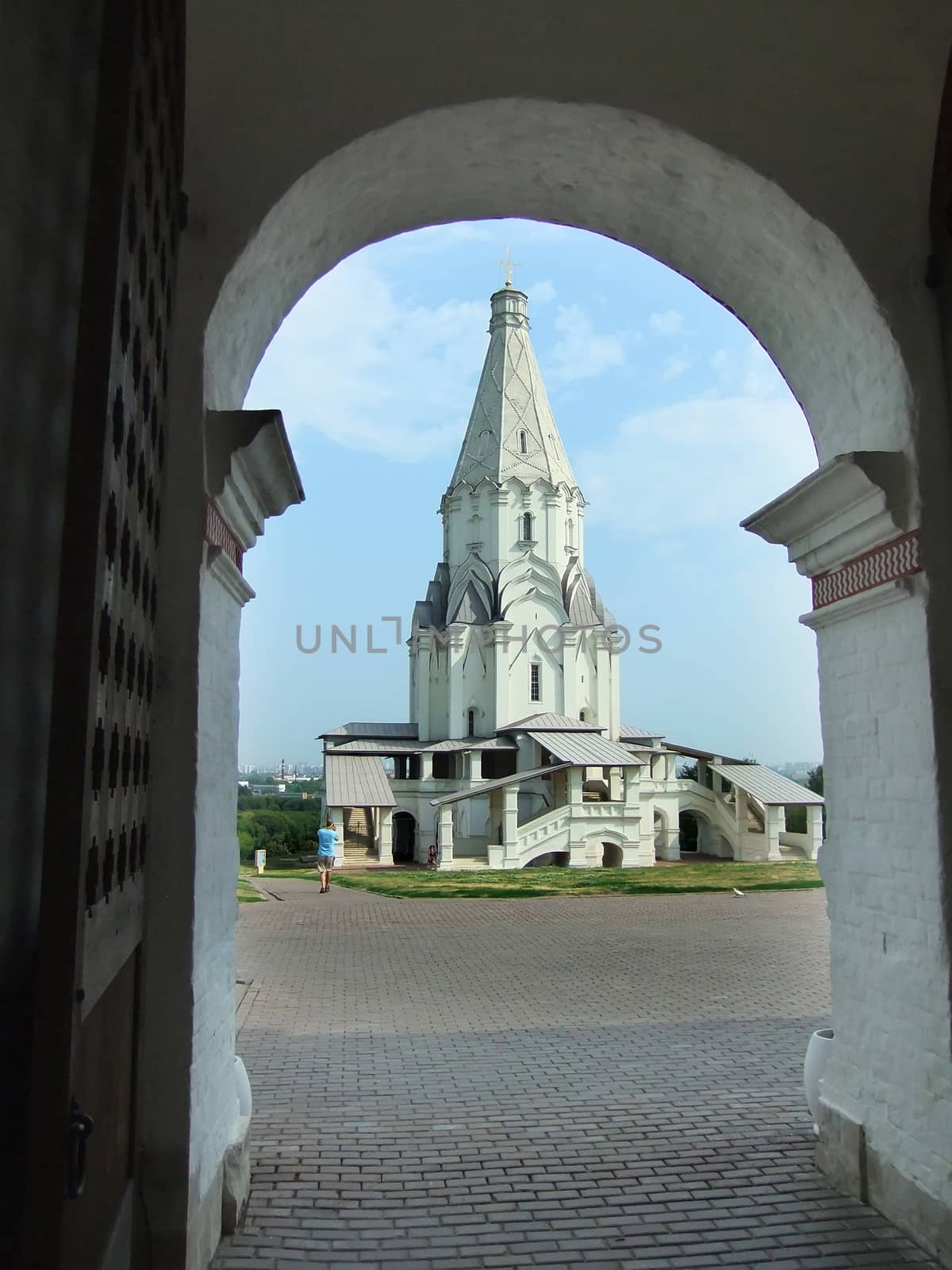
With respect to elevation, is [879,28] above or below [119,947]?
above

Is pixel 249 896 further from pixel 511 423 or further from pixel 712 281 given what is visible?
pixel 511 423

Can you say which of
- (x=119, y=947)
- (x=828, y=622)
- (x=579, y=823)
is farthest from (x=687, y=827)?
(x=119, y=947)

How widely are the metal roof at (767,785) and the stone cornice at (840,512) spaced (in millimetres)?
28668

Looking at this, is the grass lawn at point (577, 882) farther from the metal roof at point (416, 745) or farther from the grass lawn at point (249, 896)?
the metal roof at point (416, 745)

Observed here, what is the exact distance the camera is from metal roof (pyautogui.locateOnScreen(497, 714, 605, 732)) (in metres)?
36.8

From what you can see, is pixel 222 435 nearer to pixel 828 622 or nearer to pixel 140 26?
pixel 140 26

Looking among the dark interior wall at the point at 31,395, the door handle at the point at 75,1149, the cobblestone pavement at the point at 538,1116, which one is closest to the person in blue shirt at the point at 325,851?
the cobblestone pavement at the point at 538,1116

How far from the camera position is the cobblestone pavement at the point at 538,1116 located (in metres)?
4.20

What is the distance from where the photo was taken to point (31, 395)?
277 centimetres

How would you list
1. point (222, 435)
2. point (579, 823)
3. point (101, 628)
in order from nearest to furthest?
point (101, 628) → point (222, 435) → point (579, 823)

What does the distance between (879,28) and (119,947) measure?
4874 mm

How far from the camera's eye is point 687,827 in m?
39.5

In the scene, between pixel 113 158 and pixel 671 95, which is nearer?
pixel 113 158

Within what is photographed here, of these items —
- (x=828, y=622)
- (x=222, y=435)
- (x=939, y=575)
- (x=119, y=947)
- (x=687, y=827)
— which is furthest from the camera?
(x=687, y=827)
